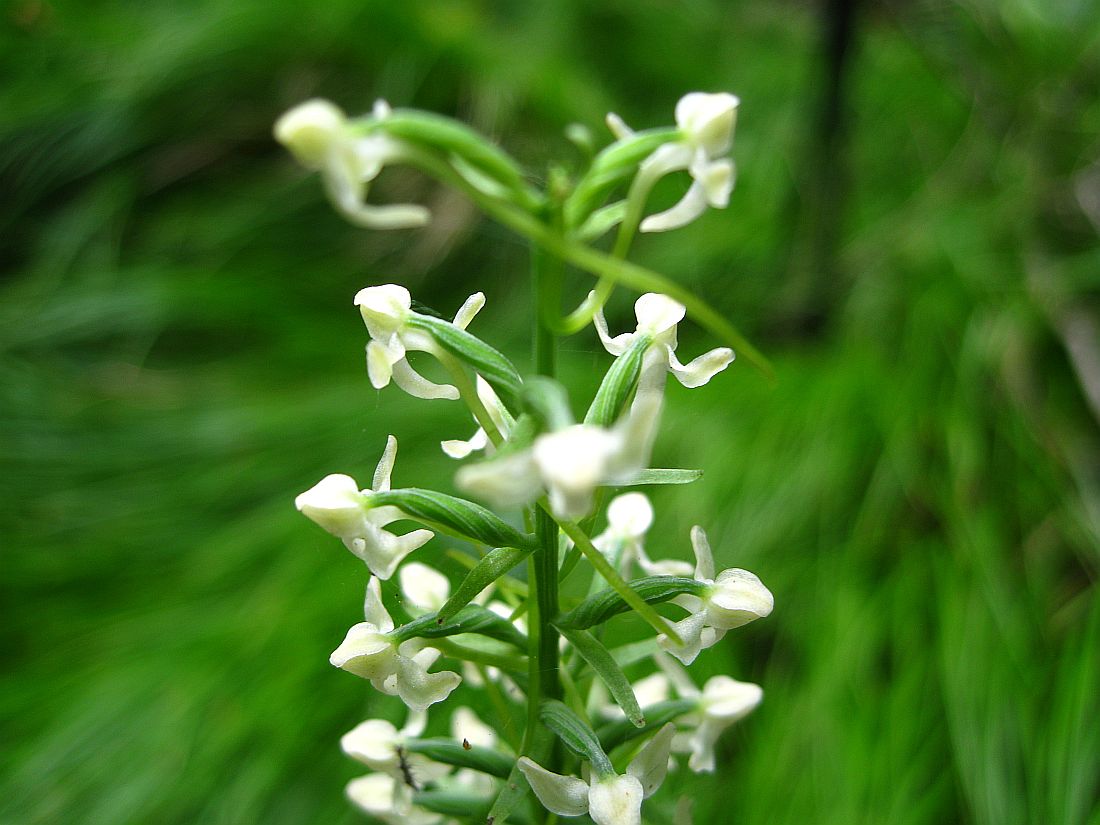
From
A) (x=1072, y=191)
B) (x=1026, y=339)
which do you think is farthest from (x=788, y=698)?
(x=1072, y=191)

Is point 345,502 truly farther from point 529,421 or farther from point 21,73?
point 21,73

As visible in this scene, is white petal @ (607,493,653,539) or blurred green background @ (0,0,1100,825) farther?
blurred green background @ (0,0,1100,825)

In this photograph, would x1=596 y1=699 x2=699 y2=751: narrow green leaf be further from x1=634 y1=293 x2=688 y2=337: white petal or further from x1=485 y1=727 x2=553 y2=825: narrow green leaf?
x1=634 y1=293 x2=688 y2=337: white petal

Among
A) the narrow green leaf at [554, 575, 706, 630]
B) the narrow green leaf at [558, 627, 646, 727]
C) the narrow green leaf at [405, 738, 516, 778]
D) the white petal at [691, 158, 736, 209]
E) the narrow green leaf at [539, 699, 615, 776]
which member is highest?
the white petal at [691, 158, 736, 209]

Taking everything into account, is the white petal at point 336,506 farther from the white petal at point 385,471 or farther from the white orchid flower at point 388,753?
the white orchid flower at point 388,753

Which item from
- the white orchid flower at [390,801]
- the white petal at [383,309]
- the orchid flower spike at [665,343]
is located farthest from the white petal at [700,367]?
the white orchid flower at [390,801]

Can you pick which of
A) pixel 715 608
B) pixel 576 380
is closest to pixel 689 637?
pixel 715 608

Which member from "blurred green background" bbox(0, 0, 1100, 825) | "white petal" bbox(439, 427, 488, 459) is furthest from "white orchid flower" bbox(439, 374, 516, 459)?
"blurred green background" bbox(0, 0, 1100, 825)
